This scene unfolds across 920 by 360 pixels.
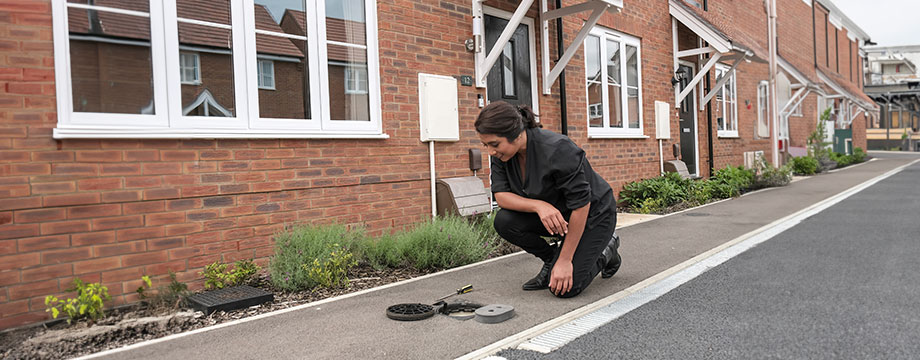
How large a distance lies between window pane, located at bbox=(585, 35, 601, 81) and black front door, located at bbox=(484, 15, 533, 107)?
1.63m

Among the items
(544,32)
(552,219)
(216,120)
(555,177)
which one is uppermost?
(544,32)

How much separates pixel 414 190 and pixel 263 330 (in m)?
3.04

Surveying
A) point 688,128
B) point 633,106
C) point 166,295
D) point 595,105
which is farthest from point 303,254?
point 688,128

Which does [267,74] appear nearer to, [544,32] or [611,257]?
[611,257]

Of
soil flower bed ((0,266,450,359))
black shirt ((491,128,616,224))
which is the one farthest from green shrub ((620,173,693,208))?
soil flower bed ((0,266,450,359))

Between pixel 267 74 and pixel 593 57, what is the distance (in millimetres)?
6148

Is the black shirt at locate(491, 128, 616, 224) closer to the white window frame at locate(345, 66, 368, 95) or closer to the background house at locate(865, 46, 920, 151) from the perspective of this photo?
the white window frame at locate(345, 66, 368, 95)

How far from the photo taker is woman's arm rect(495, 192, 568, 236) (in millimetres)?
3799

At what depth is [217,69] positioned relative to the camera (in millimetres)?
4863

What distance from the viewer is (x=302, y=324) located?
3.71 meters

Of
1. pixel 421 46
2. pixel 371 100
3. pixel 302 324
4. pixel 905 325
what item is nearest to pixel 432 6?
pixel 421 46

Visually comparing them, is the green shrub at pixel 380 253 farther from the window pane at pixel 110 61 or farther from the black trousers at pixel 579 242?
the window pane at pixel 110 61

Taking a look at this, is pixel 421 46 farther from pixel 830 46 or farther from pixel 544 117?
pixel 830 46

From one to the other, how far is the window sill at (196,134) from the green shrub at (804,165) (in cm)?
1651
